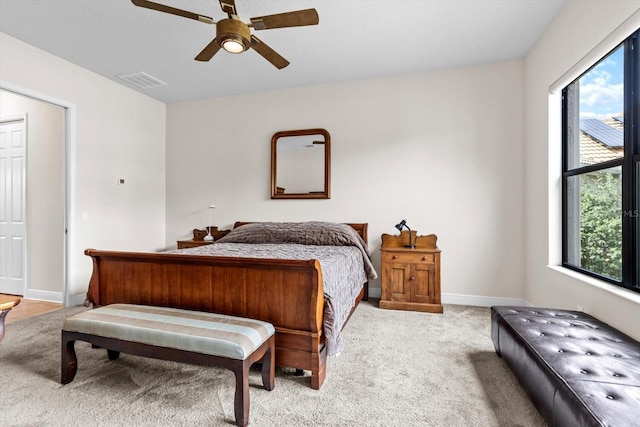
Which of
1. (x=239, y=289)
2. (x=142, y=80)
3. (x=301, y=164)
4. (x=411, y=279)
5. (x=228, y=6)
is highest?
(x=142, y=80)

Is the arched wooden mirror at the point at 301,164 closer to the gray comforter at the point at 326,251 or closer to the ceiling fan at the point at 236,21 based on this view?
the gray comforter at the point at 326,251

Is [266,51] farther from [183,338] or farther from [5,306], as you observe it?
[5,306]

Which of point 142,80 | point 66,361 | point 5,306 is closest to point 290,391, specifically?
point 66,361

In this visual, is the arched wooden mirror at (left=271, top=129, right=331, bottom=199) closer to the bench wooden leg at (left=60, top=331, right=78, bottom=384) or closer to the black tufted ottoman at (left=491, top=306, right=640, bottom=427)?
the black tufted ottoman at (left=491, top=306, right=640, bottom=427)

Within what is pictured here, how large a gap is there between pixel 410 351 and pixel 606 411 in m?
1.38

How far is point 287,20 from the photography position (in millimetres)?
2025

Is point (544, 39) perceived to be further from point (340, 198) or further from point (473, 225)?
point (340, 198)

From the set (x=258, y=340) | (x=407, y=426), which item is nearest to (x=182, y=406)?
(x=258, y=340)

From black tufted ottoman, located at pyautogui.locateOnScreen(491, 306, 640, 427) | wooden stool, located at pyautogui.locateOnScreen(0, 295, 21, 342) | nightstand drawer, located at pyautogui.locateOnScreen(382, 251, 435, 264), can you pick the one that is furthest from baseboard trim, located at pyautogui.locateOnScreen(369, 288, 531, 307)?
wooden stool, located at pyautogui.locateOnScreen(0, 295, 21, 342)

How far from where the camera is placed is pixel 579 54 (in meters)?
2.40

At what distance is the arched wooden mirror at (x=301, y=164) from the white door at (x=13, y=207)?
10.6 ft

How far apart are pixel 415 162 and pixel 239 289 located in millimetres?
2773

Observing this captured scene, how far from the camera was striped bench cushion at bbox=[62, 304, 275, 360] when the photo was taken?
1582 mm

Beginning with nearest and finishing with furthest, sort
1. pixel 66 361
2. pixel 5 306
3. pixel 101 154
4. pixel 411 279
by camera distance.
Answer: pixel 5 306
pixel 66 361
pixel 411 279
pixel 101 154
